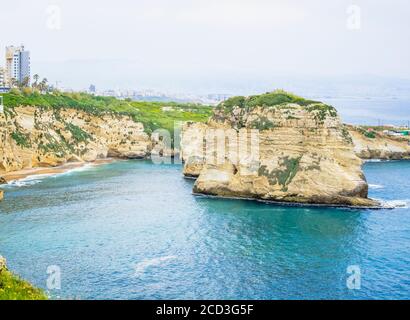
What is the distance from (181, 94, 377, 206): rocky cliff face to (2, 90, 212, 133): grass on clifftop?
1674 inches

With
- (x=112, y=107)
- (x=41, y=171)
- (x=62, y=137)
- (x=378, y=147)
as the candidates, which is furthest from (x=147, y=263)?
(x=112, y=107)

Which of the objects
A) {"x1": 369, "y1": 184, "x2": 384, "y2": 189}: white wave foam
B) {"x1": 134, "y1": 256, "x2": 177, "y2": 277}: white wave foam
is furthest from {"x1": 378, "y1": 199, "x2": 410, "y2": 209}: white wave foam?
{"x1": 134, "y1": 256, "x2": 177, "y2": 277}: white wave foam

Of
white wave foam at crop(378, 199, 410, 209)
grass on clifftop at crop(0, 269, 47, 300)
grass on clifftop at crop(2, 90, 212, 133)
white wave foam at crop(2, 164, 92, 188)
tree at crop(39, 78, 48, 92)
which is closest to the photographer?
grass on clifftop at crop(0, 269, 47, 300)

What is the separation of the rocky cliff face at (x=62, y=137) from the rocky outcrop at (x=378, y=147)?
42.4 m

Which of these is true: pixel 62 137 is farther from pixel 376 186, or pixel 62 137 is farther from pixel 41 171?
pixel 376 186

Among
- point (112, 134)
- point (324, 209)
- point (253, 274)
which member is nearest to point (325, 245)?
point (253, 274)

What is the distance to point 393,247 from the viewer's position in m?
40.0

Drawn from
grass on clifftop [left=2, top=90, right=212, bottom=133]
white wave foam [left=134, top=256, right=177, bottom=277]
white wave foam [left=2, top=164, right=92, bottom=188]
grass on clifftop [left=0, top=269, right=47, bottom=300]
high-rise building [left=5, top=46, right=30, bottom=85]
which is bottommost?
white wave foam [left=134, top=256, right=177, bottom=277]

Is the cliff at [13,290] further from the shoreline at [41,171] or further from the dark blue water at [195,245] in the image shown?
the shoreline at [41,171]

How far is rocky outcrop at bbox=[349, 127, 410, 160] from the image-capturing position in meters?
101

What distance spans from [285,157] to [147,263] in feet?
89.8

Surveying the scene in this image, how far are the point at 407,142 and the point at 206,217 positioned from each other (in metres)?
68.6

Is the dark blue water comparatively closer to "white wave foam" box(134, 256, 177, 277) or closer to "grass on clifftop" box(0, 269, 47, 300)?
"white wave foam" box(134, 256, 177, 277)
